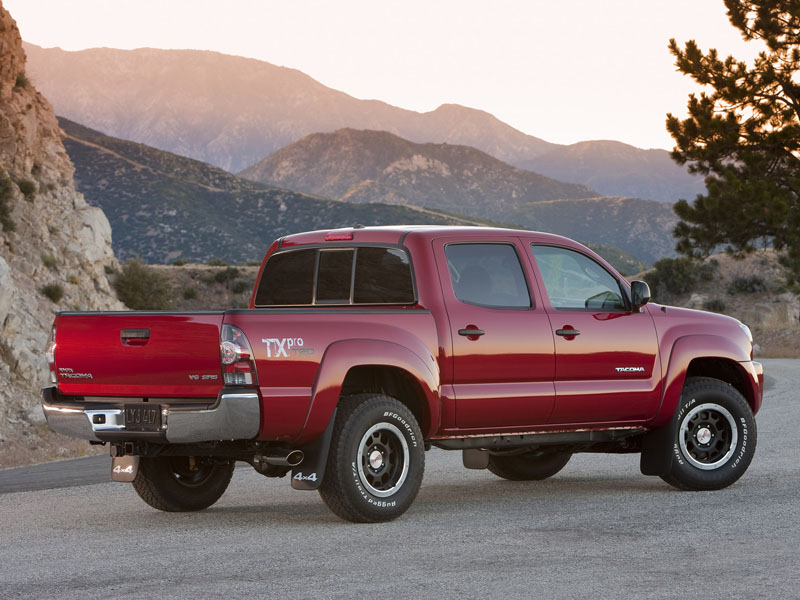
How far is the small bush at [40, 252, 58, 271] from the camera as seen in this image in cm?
3247

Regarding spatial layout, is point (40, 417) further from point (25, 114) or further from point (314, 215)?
point (314, 215)

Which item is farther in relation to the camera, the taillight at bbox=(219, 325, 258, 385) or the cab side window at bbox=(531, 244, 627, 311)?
the cab side window at bbox=(531, 244, 627, 311)

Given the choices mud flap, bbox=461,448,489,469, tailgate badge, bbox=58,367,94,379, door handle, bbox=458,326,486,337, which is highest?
door handle, bbox=458,326,486,337

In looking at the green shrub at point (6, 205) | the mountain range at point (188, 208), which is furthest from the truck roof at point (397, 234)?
the mountain range at point (188, 208)

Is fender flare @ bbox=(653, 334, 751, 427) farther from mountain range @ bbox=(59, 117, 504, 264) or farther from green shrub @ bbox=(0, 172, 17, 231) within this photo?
mountain range @ bbox=(59, 117, 504, 264)

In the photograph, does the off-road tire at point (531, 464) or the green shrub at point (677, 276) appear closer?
the off-road tire at point (531, 464)

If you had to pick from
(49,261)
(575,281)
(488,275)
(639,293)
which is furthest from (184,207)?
(488,275)

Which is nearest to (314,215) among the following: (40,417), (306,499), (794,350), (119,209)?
(119,209)

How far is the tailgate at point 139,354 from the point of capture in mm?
7969

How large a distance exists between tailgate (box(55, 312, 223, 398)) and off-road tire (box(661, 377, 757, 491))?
440 cm

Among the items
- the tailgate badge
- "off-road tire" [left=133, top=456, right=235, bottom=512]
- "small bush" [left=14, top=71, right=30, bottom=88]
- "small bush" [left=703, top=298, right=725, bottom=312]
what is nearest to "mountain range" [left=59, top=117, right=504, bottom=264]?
"small bush" [left=703, top=298, right=725, bottom=312]

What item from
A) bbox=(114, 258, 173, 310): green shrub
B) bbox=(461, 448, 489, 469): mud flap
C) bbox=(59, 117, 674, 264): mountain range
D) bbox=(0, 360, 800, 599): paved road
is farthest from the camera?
bbox=(59, 117, 674, 264): mountain range

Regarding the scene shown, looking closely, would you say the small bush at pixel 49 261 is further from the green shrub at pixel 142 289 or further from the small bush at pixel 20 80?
the green shrub at pixel 142 289

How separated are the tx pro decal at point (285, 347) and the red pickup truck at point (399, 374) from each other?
0.02 meters
